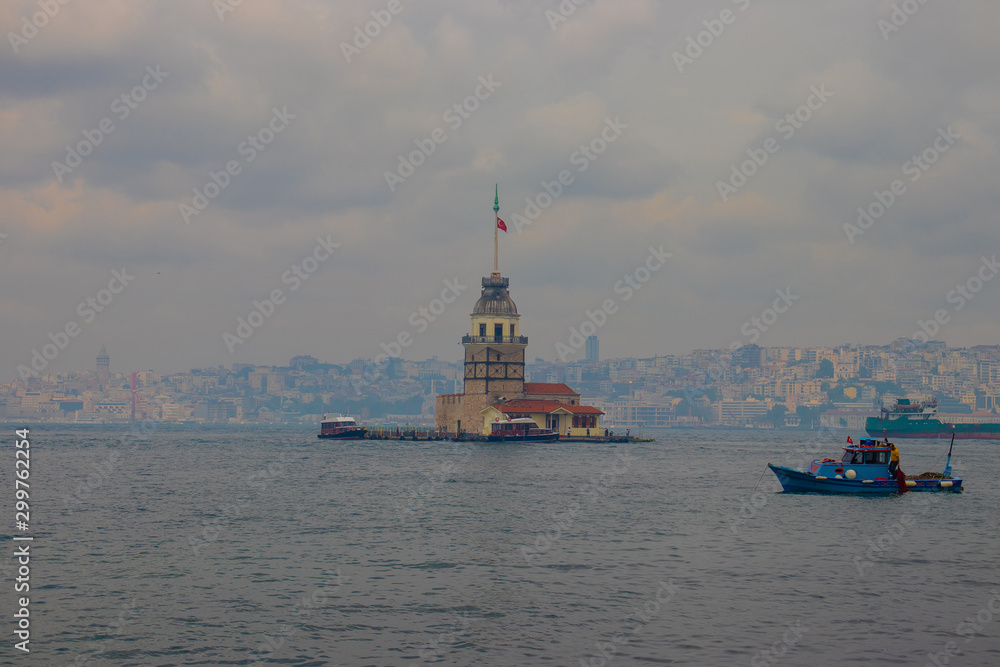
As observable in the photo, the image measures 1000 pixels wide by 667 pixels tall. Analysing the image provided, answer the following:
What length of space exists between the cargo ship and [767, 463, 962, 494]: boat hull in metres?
118

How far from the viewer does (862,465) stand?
54.7 m

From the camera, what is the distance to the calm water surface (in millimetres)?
23109

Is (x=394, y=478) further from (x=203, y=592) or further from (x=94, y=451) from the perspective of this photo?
(x=94, y=451)

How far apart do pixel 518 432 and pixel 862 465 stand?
207 ft

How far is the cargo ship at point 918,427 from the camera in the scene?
557 feet

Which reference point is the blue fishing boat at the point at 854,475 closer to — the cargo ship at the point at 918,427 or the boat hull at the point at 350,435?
the boat hull at the point at 350,435

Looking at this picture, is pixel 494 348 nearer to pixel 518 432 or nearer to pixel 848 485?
pixel 518 432

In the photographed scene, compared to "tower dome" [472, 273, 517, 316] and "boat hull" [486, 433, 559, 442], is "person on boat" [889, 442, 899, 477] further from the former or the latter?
"tower dome" [472, 273, 517, 316]

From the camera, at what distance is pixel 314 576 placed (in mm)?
30469

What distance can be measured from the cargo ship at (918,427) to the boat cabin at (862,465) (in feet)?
398

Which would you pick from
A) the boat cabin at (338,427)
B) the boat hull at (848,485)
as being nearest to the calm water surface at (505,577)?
the boat hull at (848,485)

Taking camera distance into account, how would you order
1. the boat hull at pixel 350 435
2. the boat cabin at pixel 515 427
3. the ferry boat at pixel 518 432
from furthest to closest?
the boat hull at pixel 350 435
the boat cabin at pixel 515 427
the ferry boat at pixel 518 432

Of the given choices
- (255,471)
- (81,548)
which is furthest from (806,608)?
(255,471)

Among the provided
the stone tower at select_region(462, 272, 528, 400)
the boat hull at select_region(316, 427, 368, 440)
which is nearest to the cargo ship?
the stone tower at select_region(462, 272, 528, 400)
